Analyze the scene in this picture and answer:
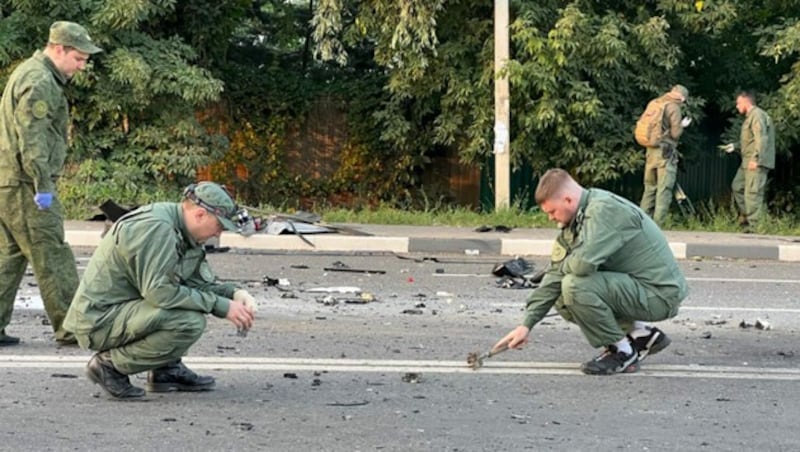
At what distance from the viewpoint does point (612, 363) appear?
6.75 metres

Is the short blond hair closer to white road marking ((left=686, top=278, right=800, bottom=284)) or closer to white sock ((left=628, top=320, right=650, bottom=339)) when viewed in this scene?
white sock ((left=628, top=320, right=650, bottom=339))

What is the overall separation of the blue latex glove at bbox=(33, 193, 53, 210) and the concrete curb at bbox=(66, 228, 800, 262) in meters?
6.49

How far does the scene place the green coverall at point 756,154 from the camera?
15602 mm

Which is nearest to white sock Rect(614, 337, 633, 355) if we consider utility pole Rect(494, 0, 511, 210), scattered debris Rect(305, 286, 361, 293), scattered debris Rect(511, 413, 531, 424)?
scattered debris Rect(511, 413, 531, 424)

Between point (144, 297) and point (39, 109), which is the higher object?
point (39, 109)

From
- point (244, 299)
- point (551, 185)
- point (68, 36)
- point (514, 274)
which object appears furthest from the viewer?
point (514, 274)

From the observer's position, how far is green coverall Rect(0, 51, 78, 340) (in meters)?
6.82

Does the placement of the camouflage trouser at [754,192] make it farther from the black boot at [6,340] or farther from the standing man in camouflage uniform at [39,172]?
the black boot at [6,340]

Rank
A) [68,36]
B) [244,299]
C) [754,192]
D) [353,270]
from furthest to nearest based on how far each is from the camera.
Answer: [754,192]
[353,270]
[68,36]
[244,299]

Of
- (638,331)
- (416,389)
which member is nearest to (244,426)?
(416,389)

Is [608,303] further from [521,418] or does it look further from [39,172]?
[39,172]

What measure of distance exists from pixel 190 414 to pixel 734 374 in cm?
311

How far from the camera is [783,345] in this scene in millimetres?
7859

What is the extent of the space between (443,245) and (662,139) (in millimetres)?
3649
